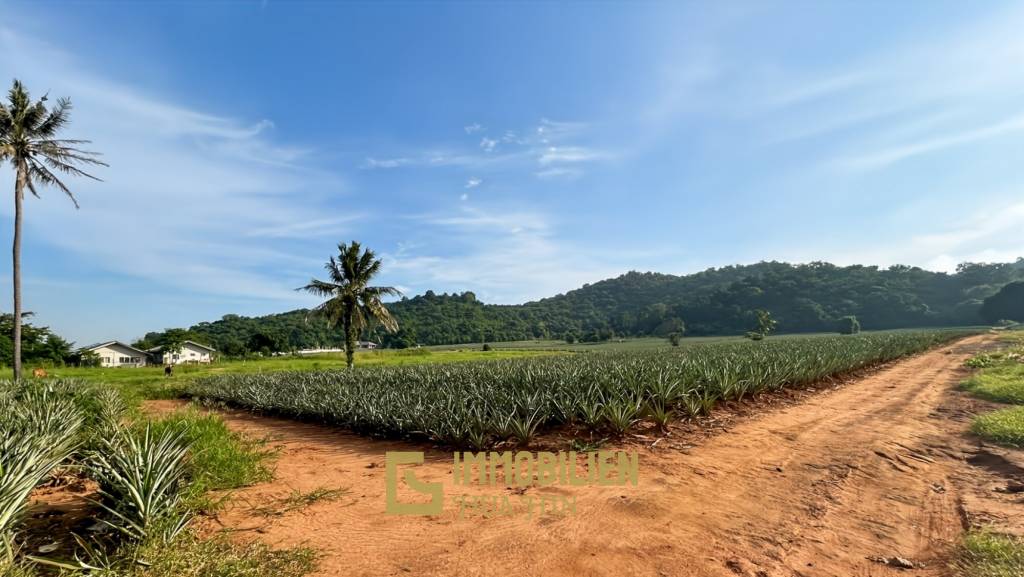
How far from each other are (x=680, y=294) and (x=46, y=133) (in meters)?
114

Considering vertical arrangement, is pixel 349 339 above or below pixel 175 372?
above

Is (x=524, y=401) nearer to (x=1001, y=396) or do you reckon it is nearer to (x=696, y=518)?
(x=696, y=518)

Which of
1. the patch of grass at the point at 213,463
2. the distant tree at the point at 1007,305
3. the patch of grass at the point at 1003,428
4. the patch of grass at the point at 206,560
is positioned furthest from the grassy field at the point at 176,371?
the distant tree at the point at 1007,305

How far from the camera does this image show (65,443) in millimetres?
4090

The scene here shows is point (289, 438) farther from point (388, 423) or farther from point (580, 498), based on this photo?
point (580, 498)

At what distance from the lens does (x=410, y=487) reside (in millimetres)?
4711

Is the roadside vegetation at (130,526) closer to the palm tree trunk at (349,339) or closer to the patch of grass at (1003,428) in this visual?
the patch of grass at (1003,428)

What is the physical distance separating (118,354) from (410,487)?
245ft

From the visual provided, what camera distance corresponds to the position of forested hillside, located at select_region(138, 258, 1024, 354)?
74312 mm

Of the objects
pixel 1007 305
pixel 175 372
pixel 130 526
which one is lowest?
pixel 130 526

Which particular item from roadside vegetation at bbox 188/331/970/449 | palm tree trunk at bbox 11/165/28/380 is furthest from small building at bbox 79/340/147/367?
roadside vegetation at bbox 188/331/970/449

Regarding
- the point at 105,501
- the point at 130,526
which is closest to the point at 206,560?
the point at 130,526

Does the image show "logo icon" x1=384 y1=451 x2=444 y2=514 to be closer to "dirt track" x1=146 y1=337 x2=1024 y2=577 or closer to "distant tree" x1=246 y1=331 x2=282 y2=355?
"dirt track" x1=146 y1=337 x2=1024 y2=577

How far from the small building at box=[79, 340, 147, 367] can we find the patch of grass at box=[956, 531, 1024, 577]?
70909 millimetres
